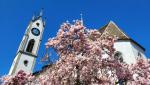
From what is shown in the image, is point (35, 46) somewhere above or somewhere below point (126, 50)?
above

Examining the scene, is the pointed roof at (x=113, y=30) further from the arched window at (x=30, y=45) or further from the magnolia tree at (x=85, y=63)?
the arched window at (x=30, y=45)

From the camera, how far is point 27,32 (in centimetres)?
5388

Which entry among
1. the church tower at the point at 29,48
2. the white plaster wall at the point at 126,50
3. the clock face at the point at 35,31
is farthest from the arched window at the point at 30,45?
the white plaster wall at the point at 126,50

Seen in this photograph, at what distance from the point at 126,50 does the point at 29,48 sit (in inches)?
1170

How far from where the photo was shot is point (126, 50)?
2527 centimetres

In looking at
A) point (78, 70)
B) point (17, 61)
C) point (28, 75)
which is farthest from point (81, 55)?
point (17, 61)

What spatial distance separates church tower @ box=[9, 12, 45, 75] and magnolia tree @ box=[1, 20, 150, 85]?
3329 cm

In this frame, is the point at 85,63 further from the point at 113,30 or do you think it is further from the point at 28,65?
the point at 28,65

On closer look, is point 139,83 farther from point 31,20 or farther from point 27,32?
point 31,20

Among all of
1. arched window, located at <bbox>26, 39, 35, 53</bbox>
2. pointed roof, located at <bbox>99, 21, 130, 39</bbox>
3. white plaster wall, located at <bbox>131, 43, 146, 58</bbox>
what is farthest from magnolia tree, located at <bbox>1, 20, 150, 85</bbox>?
arched window, located at <bbox>26, 39, 35, 53</bbox>

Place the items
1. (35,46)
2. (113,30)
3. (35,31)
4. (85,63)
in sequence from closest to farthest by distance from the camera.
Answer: (85,63) < (113,30) < (35,46) < (35,31)

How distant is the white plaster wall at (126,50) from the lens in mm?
24406

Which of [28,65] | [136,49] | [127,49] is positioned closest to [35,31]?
[28,65]

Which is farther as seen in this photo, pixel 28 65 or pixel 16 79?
pixel 28 65
